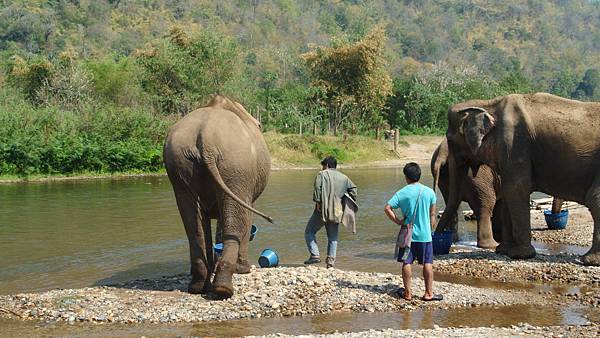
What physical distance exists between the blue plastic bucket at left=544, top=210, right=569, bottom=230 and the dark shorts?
830cm

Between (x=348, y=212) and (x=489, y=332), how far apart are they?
4.01 meters

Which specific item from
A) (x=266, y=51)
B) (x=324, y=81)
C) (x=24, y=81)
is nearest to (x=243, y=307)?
(x=324, y=81)

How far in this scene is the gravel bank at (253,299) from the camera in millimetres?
8773

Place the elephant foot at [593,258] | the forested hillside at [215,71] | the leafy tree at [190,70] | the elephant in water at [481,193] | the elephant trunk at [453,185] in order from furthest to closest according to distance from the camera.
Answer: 1. the leafy tree at [190,70]
2. the forested hillside at [215,71]
3. the elephant in water at [481,193]
4. the elephant trunk at [453,185]
5. the elephant foot at [593,258]

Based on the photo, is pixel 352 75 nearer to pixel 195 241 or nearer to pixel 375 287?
pixel 375 287

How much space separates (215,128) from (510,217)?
6.16 meters

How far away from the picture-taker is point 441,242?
526 inches

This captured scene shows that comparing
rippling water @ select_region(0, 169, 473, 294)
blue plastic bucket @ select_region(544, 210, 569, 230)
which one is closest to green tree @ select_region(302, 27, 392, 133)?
rippling water @ select_region(0, 169, 473, 294)

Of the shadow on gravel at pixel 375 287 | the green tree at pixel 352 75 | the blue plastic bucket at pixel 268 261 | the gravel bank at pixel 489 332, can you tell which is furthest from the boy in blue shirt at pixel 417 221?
the green tree at pixel 352 75

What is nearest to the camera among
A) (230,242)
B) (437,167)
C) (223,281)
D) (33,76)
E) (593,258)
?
(223,281)

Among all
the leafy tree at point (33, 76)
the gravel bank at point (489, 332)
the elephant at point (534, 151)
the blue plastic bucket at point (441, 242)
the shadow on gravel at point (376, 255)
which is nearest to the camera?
the gravel bank at point (489, 332)

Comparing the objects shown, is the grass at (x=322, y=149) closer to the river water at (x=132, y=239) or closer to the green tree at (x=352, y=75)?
the green tree at (x=352, y=75)

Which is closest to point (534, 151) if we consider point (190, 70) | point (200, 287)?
point (200, 287)

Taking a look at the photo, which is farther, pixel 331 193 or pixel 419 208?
pixel 331 193
